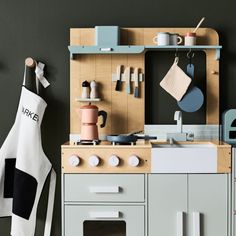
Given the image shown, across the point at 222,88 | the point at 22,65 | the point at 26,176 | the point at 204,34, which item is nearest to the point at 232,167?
the point at 222,88

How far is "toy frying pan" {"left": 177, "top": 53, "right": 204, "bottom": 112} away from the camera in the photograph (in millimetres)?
3086

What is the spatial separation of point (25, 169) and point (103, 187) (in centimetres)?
52

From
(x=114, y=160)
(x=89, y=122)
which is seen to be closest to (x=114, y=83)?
(x=89, y=122)

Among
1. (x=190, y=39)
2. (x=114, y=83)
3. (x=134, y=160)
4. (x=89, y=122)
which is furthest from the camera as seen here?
→ (x=114, y=83)

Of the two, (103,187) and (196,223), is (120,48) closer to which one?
(103,187)

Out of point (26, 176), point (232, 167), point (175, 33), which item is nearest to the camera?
point (232, 167)

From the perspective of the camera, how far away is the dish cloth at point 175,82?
3.10 meters

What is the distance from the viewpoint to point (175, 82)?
10.2 ft

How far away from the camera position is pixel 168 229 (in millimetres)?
2740

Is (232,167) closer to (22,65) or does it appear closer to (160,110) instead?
(160,110)

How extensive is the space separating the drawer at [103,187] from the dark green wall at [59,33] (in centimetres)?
47

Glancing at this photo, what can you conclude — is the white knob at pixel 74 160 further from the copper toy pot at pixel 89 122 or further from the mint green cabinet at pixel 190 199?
the mint green cabinet at pixel 190 199

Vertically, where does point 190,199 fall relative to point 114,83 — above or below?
below

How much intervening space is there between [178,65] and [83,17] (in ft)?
2.29
